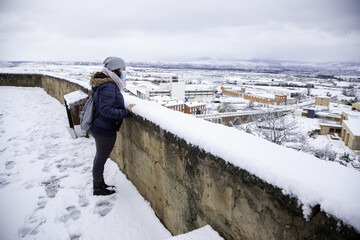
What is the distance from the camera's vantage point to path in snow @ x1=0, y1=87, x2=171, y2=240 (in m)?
1.95

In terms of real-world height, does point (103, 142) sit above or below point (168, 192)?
above

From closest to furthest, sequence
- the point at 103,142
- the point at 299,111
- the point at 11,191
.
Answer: the point at 103,142, the point at 11,191, the point at 299,111

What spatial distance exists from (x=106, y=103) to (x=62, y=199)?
121cm

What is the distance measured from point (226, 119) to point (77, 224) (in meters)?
27.6

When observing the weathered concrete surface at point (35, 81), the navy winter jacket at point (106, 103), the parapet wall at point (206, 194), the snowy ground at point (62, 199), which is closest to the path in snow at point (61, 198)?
the snowy ground at point (62, 199)

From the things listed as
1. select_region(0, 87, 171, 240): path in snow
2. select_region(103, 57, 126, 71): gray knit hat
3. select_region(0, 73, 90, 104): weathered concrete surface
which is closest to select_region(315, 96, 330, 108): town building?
select_region(0, 73, 90, 104): weathered concrete surface

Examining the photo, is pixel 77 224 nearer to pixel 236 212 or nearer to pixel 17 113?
pixel 236 212

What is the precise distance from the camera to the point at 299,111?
31.0 m

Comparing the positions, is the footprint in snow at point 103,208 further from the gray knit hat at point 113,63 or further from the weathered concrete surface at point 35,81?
the weathered concrete surface at point 35,81

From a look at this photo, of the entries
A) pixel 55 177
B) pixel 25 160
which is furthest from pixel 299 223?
pixel 25 160

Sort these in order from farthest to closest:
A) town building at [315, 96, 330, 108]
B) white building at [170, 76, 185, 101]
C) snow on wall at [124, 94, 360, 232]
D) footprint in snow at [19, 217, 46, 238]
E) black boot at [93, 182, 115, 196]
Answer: white building at [170, 76, 185, 101] < town building at [315, 96, 330, 108] < black boot at [93, 182, 115, 196] < footprint in snow at [19, 217, 46, 238] < snow on wall at [124, 94, 360, 232]

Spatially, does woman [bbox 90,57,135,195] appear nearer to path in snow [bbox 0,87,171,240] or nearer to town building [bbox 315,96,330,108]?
path in snow [bbox 0,87,171,240]

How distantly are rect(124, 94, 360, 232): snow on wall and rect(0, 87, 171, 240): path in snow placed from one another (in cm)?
112

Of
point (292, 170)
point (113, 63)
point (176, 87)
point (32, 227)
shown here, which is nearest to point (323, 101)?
point (176, 87)
